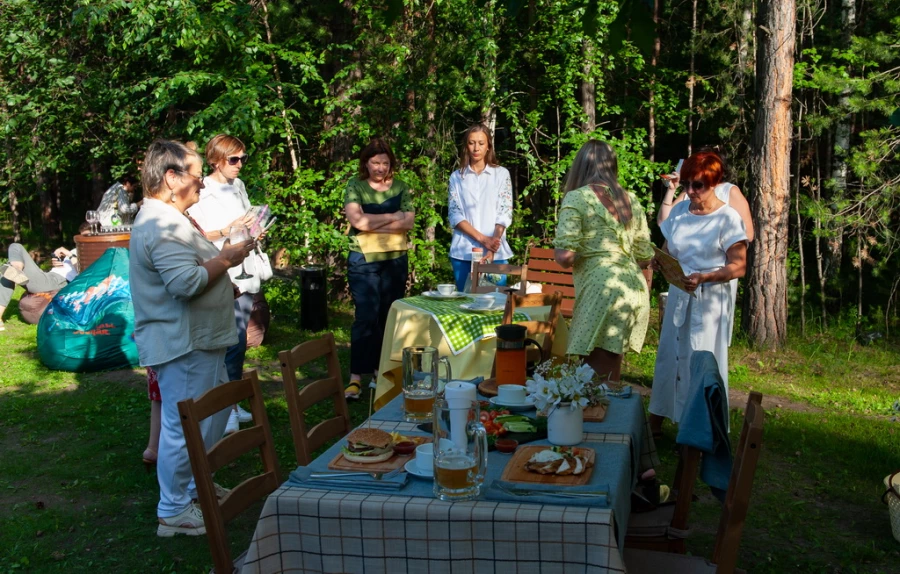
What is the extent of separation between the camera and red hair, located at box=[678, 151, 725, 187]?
186 inches

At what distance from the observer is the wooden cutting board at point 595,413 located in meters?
2.94

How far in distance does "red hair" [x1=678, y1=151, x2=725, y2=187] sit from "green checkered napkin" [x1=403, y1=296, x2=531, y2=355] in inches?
47.9

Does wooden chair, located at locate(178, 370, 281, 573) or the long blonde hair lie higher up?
the long blonde hair

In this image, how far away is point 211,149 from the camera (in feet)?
17.8

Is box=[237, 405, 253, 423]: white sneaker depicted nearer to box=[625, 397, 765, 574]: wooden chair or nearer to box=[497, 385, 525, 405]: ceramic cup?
box=[497, 385, 525, 405]: ceramic cup

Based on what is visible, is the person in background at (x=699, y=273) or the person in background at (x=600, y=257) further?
the person in background at (x=699, y=273)

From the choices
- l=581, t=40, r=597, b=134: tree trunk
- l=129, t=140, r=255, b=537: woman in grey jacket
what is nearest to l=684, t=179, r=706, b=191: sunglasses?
l=129, t=140, r=255, b=537: woman in grey jacket

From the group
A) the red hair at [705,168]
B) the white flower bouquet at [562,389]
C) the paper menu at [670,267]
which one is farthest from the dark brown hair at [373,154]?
the white flower bouquet at [562,389]

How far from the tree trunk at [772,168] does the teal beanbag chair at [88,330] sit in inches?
214

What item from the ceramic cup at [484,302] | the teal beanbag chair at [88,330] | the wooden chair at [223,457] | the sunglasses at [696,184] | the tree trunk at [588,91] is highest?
the tree trunk at [588,91]

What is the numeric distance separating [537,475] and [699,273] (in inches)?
106

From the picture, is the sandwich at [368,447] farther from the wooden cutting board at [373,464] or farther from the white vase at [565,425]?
the white vase at [565,425]

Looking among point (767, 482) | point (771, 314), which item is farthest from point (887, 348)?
point (767, 482)

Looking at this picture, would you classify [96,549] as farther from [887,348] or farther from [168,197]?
[887,348]
